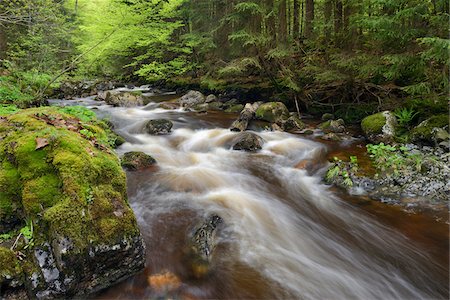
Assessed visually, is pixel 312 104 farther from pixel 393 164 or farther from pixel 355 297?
pixel 355 297

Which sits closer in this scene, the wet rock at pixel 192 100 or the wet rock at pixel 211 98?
the wet rock at pixel 192 100

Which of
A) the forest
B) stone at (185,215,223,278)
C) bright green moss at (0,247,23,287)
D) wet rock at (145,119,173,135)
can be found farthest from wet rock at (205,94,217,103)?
bright green moss at (0,247,23,287)

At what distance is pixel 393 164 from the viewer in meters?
6.64

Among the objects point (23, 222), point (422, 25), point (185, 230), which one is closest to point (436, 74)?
point (422, 25)

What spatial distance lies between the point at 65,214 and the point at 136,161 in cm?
406

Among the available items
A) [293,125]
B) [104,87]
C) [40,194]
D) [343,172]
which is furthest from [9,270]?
[104,87]

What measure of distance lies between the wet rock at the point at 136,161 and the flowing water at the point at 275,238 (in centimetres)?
28

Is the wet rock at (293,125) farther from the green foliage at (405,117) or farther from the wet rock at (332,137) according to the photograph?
the green foliage at (405,117)

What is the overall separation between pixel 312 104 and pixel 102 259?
34.6ft

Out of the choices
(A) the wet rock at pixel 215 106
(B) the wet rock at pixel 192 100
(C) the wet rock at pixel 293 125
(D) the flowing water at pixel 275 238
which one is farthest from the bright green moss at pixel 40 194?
(B) the wet rock at pixel 192 100

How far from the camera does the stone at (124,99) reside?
14.9m

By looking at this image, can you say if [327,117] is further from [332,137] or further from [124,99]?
[124,99]

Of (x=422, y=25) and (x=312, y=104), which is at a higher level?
(x=422, y=25)

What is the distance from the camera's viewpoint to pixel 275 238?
16.0 feet
